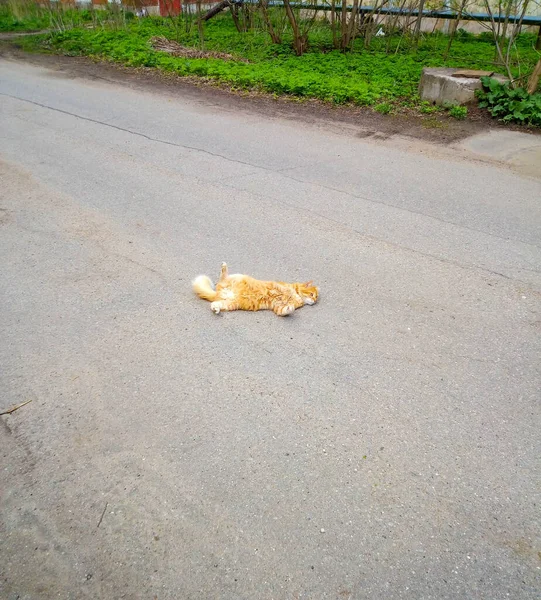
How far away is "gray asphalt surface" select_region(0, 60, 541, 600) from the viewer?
248 centimetres

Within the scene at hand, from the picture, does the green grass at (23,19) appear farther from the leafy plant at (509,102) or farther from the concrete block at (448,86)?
the leafy plant at (509,102)

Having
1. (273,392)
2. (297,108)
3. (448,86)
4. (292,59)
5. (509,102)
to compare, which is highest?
(292,59)

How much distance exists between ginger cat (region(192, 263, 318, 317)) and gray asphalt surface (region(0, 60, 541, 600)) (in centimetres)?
14

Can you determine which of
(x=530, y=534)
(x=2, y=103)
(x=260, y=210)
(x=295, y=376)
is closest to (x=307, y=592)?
(x=530, y=534)

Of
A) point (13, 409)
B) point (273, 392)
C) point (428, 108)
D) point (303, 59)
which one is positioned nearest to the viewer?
point (13, 409)

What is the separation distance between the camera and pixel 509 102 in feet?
29.0

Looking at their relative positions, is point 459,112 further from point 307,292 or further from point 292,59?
point 307,292

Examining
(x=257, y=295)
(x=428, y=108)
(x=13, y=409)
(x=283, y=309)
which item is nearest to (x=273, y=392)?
(x=283, y=309)

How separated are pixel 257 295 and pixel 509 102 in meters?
7.14

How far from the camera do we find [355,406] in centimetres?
331

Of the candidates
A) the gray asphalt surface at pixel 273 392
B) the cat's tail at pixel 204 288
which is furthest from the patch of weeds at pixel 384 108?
the cat's tail at pixel 204 288

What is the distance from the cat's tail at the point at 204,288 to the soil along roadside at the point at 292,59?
6.50 meters

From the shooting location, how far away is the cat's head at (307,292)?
4.25 m

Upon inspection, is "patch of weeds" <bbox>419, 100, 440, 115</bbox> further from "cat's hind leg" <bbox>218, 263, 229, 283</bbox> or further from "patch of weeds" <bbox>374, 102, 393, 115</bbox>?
"cat's hind leg" <bbox>218, 263, 229, 283</bbox>
